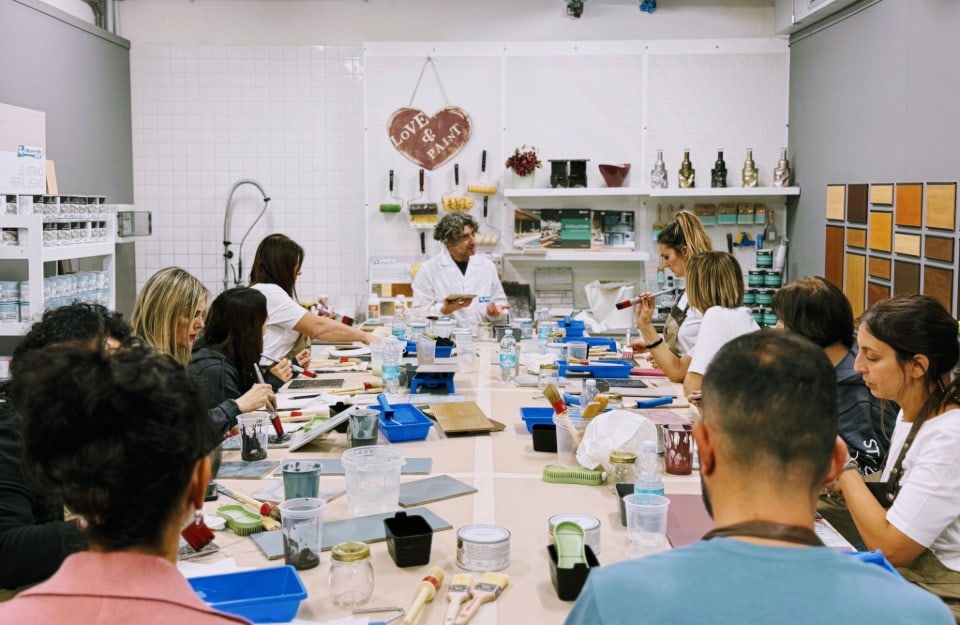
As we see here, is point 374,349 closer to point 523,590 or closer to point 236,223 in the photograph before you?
point 523,590

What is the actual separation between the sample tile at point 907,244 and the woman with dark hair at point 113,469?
472 centimetres

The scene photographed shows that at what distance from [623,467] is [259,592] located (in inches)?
50.0

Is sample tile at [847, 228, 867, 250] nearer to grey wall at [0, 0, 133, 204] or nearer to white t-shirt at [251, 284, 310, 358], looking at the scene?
white t-shirt at [251, 284, 310, 358]

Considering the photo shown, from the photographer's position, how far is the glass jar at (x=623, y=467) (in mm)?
2792

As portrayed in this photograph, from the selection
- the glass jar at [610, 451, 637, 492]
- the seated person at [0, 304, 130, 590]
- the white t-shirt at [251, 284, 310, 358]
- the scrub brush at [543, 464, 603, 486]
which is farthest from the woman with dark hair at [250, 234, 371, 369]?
the seated person at [0, 304, 130, 590]

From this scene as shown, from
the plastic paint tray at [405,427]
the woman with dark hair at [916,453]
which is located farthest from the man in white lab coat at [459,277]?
the woman with dark hair at [916,453]

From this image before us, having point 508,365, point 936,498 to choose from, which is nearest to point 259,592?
point 936,498

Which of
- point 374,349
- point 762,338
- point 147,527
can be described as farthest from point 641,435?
point 374,349

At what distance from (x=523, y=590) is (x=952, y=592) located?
1.10 meters

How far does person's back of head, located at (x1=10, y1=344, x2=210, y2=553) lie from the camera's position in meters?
1.25

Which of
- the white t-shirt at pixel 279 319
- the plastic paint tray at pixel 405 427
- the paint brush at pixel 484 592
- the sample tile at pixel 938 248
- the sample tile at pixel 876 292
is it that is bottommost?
the paint brush at pixel 484 592

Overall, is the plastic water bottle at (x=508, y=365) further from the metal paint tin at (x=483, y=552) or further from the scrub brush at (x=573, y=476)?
the metal paint tin at (x=483, y=552)

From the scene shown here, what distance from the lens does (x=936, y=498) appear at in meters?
2.27

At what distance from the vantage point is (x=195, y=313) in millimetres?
3715
